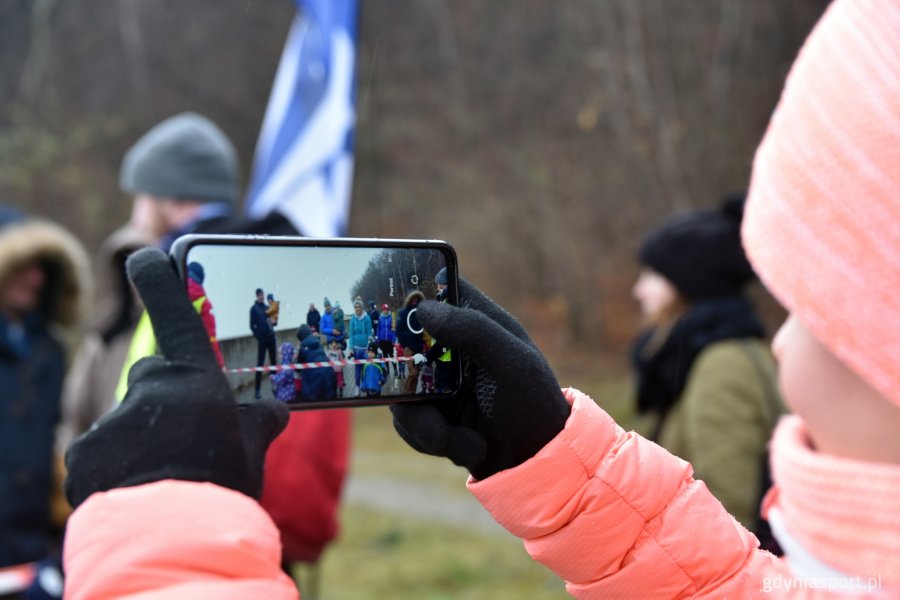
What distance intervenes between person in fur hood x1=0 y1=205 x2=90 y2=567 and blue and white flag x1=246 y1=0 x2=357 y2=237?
81 centimetres

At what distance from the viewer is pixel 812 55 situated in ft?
3.65

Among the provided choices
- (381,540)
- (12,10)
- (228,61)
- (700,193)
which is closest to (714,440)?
(381,540)

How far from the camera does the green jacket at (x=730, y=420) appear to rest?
3.14 m

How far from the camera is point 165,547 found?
1.22 metres

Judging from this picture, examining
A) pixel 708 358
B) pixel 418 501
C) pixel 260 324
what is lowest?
pixel 418 501

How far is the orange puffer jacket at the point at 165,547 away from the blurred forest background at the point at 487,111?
9.60 meters

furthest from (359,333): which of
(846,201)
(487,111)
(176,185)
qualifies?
(487,111)

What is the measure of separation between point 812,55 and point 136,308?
272 centimetres

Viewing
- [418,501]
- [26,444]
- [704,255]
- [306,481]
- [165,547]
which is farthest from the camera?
[418,501]

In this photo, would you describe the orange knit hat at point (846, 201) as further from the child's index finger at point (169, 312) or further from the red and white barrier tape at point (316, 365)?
the child's index finger at point (169, 312)

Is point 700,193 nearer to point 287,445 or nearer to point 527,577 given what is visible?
point 527,577

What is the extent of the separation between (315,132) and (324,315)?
268 centimetres

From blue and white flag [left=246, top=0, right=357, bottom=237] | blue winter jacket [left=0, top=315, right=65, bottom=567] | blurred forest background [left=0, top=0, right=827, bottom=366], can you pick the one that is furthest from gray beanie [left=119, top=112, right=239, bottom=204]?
blurred forest background [left=0, top=0, right=827, bottom=366]

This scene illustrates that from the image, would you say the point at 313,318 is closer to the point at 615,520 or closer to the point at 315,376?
the point at 315,376
